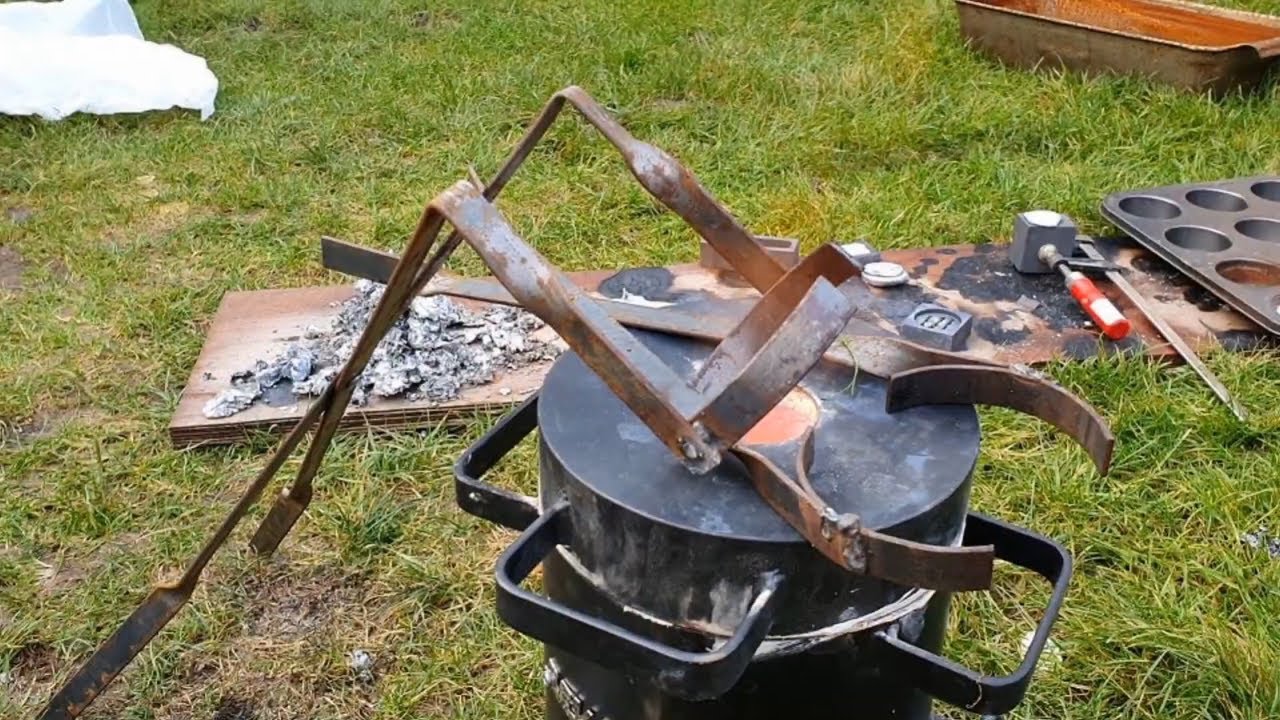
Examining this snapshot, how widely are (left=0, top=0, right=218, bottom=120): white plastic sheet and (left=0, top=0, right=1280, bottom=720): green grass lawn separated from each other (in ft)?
0.27

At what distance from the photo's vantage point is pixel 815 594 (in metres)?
1.12

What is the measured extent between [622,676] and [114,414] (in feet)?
6.82

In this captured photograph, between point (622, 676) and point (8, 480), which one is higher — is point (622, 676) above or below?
above

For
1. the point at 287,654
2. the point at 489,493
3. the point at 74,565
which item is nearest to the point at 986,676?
the point at 489,493

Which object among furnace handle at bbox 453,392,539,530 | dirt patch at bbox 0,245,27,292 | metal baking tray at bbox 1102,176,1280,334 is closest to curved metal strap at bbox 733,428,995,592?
furnace handle at bbox 453,392,539,530

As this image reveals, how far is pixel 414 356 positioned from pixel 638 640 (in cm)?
184

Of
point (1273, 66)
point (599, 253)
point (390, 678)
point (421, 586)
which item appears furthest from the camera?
point (1273, 66)

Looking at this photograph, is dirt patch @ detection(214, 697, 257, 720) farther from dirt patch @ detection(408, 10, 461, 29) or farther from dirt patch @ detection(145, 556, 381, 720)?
dirt patch @ detection(408, 10, 461, 29)

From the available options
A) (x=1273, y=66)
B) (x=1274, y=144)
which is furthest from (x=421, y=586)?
(x=1273, y=66)

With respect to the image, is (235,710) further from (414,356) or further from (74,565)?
(414,356)

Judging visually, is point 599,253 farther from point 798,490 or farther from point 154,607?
point 798,490

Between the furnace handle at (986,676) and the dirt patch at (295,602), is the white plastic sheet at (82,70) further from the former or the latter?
the furnace handle at (986,676)

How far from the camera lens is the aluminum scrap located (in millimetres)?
2734

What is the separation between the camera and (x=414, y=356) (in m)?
2.80
